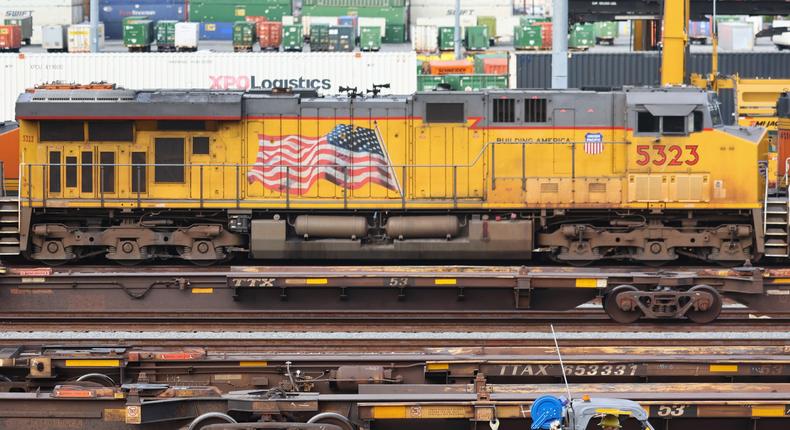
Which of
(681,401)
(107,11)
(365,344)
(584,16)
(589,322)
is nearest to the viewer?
(681,401)

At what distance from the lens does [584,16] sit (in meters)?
40.5

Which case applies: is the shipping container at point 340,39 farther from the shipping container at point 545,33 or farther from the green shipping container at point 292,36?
the shipping container at point 545,33

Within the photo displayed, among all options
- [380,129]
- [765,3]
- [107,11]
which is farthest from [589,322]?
[107,11]

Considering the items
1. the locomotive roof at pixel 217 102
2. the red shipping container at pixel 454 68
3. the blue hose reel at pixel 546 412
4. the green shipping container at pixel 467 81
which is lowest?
the blue hose reel at pixel 546 412

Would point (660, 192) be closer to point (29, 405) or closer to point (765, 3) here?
point (29, 405)

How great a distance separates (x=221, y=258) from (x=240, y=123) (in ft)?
7.39

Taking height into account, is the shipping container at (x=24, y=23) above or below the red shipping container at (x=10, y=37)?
above

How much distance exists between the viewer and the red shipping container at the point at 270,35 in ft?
178

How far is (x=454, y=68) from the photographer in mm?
41375

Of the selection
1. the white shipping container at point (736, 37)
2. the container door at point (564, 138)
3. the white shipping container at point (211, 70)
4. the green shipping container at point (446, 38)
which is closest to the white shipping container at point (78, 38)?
the white shipping container at point (211, 70)

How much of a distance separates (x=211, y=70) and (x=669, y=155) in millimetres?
22178

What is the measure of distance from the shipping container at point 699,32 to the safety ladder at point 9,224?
41.8 m

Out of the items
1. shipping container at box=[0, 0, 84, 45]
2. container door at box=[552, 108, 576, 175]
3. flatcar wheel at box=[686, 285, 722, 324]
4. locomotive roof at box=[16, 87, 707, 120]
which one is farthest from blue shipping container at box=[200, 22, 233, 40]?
flatcar wheel at box=[686, 285, 722, 324]

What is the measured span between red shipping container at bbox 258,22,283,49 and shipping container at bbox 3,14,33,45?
34.1ft
